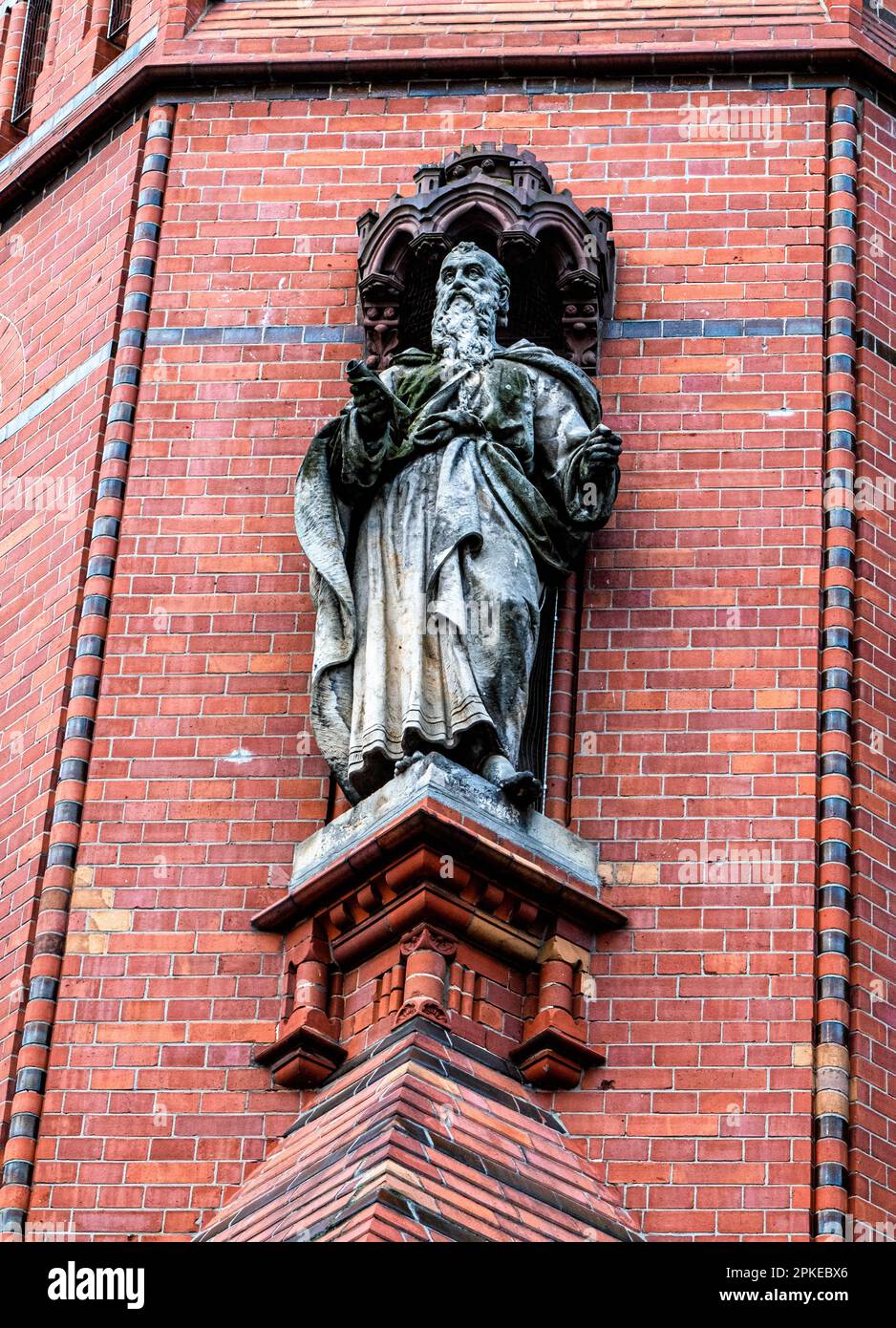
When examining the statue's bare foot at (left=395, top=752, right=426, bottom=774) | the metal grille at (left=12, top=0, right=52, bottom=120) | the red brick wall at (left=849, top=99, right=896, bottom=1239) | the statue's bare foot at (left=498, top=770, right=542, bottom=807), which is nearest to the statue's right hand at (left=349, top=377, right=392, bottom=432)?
the statue's bare foot at (left=395, top=752, right=426, bottom=774)

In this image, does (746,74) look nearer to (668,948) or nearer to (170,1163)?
Result: (668,948)

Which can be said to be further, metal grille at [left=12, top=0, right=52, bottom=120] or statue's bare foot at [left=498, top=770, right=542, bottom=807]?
metal grille at [left=12, top=0, right=52, bottom=120]

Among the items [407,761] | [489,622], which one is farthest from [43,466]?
[407,761]

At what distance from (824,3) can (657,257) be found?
64.3 inches

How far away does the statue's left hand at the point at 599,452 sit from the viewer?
55.6 ft

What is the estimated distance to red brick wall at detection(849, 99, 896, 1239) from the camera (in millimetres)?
16047

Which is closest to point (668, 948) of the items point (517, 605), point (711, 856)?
point (711, 856)

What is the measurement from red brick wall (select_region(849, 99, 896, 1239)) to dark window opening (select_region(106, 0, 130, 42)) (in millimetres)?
3641

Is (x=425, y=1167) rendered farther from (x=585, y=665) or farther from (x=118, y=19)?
(x=118, y=19)

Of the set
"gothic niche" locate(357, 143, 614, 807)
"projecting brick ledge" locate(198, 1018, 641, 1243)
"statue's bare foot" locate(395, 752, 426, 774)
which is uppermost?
"gothic niche" locate(357, 143, 614, 807)

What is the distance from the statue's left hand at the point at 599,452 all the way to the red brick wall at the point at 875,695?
1.19 metres

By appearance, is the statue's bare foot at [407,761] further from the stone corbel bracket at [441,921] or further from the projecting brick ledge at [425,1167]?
the projecting brick ledge at [425,1167]

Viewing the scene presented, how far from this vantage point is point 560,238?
18078mm

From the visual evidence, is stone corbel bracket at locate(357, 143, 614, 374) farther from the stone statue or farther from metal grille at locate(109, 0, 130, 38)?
metal grille at locate(109, 0, 130, 38)
